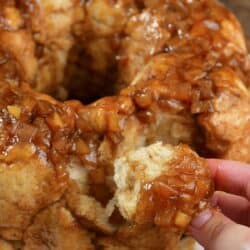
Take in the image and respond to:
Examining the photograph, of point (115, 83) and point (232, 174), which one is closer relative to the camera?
point (232, 174)

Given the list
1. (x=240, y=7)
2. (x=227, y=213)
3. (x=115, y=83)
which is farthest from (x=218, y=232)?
(x=240, y=7)

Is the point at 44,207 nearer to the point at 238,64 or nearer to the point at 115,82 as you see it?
the point at 115,82

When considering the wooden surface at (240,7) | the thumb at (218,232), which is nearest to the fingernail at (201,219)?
the thumb at (218,232)

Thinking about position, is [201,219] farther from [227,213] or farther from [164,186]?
[227,213]

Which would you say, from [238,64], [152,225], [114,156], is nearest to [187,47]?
[238,64]

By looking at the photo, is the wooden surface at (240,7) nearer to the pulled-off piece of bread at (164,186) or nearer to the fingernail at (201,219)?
the pulled-off piece of bread at (164,186)

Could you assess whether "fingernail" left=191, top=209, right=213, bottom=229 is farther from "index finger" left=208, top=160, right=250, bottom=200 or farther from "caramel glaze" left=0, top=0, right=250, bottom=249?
"index finger" left=208, top=160, right=250, bottom=200
